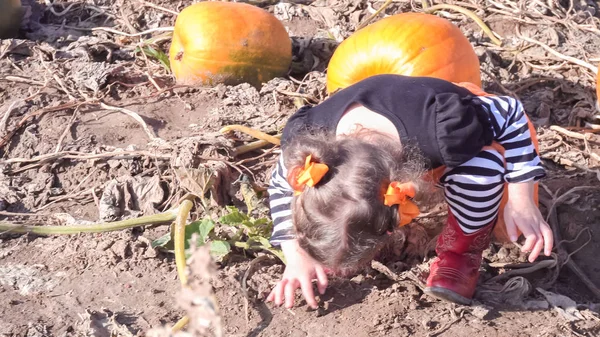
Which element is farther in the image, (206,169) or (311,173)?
(206,169)

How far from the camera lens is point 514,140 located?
273 cm

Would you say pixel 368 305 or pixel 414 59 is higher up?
pixel 414 59

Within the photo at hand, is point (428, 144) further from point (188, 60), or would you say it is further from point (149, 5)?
point (149, 5)

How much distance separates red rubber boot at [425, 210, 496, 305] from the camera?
2771mm

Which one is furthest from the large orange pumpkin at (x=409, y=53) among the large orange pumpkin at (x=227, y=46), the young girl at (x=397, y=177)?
the young girl at (x=397, y=177)

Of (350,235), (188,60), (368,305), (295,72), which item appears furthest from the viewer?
(295,72)

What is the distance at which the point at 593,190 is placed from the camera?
3.33 m

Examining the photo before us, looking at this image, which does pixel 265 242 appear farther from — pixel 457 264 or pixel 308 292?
pixel 457 264

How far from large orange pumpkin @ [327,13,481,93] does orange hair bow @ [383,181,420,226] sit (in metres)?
1.28

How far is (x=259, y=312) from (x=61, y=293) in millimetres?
744

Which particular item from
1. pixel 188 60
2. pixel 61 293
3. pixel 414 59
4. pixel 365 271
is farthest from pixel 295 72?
pixel 61 293

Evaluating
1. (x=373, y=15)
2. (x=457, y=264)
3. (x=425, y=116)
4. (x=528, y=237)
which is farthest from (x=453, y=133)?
(x=373, y=15)

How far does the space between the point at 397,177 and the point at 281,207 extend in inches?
22.0

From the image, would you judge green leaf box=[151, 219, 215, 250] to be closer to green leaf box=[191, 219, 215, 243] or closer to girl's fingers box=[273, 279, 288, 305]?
green leaf box=[191, 219, 215, 243]
